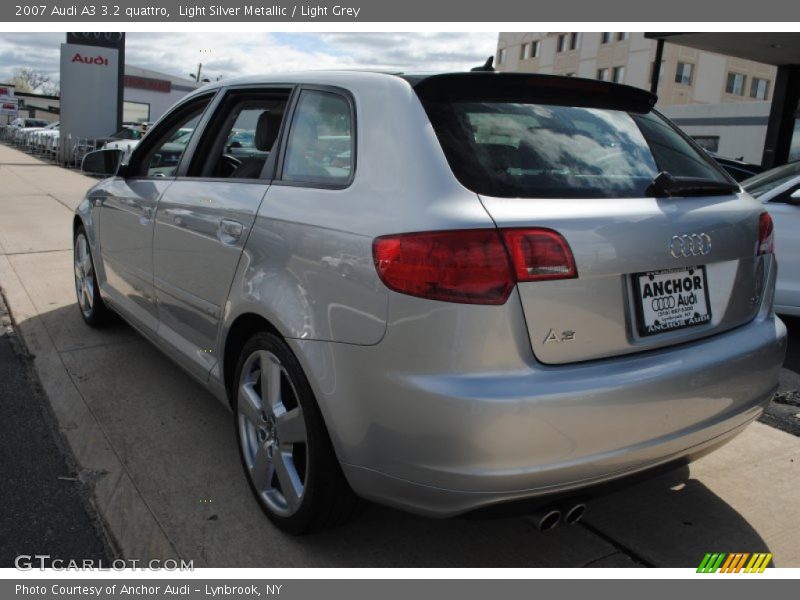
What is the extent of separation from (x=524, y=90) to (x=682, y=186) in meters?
0.64

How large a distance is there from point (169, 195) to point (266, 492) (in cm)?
158

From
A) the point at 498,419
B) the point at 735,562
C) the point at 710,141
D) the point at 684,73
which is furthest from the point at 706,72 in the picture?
the point at 498,419

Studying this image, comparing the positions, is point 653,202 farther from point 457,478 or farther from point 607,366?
point 457,478

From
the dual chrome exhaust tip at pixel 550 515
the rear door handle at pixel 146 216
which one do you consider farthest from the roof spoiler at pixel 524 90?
the rear door handle at pixel 146 216

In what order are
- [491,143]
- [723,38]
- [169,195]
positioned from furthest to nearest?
[723,38] → [169,195] → [491,143]

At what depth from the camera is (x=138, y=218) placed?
3986 millimetres

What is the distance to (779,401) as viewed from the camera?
4.34 m

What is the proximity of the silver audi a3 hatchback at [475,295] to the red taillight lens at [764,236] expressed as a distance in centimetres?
1

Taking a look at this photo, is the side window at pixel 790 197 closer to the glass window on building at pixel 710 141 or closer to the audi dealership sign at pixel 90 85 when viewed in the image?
the audi dealership sign at pixel 90 85

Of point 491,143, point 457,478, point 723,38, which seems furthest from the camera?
point 723,38

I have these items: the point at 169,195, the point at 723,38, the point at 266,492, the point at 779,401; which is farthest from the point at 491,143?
the point at 723,38

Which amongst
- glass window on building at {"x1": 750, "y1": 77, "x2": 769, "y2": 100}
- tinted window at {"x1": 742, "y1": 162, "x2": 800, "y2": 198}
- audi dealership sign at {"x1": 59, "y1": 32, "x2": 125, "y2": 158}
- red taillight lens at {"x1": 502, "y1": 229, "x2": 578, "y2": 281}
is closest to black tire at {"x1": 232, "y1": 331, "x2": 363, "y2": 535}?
red taillight lens at {"x1": 502, "y1": 229, "x2": 578, "y2": 281}

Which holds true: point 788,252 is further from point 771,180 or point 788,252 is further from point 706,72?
point 706,72

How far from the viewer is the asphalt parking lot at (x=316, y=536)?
2713 mm
